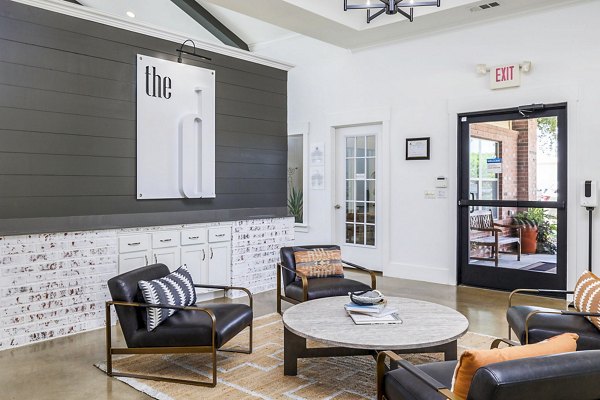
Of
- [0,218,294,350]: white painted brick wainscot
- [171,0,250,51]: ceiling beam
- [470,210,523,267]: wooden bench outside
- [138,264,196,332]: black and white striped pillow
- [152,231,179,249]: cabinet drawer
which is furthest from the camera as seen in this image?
[171,0,250,51]: ceiling beam

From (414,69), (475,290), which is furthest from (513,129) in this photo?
(475,290)

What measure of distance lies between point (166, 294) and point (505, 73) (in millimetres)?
4536

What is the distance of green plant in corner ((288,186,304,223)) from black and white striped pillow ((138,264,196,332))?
4436 millimetres

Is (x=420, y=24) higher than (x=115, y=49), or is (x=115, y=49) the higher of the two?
(x=420, y=24)

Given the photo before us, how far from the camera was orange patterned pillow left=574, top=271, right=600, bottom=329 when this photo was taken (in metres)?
3.11

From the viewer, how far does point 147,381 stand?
318 cm

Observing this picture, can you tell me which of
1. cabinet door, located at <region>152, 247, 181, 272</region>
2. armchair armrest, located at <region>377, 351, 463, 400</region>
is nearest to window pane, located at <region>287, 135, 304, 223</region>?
cabinet door, located at <region>152, 247, 181, 272</region>

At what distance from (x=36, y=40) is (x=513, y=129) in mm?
5039

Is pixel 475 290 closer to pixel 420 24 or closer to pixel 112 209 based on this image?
pixel 420 24

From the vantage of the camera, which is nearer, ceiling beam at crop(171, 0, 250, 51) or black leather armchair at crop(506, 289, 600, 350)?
black leather armchair at crop(506, 289, 600, 350)

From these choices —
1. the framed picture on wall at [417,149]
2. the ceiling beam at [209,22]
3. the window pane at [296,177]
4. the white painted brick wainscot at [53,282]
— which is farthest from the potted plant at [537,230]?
the ceiling beam at [209,22]

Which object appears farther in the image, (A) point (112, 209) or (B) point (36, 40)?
(A) point (112, 209)

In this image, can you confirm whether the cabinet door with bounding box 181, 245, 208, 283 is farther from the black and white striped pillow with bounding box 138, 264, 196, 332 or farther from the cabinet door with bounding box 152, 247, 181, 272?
the black and white striped pillow with bounding box 138, 264, 196, 332

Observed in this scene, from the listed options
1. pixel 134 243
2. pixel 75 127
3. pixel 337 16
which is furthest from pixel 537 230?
pixel 75 127
